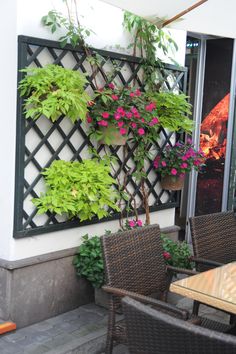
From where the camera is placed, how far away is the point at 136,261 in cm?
264

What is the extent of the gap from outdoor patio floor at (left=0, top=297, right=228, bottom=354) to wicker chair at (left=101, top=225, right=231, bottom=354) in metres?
0.61

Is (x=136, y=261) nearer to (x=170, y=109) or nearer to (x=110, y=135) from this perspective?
(x=110, y=135)

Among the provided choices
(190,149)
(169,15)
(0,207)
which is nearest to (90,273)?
(0,207)

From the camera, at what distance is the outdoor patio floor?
9.89ft

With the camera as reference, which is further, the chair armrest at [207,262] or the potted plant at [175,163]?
the potted plant at [175,163]

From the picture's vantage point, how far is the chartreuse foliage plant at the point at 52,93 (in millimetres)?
3111

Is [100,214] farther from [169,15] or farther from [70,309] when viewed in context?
[169,15]

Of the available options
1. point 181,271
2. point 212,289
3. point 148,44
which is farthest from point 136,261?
point 148,44

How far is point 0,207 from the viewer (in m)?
3.35

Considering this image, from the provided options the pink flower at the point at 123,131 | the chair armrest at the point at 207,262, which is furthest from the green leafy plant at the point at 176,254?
the pink flower at the point at 123,131

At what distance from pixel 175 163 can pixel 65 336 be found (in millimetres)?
1799

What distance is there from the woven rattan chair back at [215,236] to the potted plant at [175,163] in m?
1.05

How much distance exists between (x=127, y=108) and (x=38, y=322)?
1.68 metres

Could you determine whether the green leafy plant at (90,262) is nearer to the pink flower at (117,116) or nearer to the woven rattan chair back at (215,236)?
the woven rattan chair back at (215,236)
